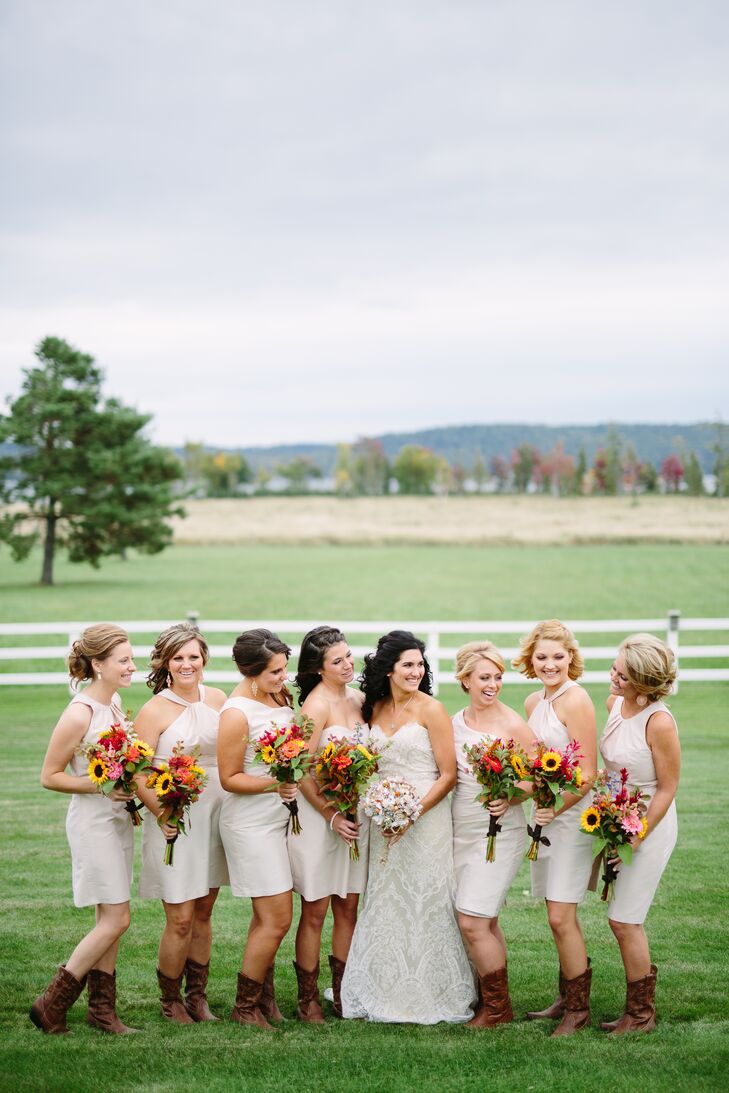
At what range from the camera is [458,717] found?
5512 millimetres

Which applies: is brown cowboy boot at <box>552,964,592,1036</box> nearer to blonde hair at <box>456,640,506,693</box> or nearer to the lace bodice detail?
the lace bodice detail

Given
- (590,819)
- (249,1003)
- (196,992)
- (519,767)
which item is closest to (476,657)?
(519,767)

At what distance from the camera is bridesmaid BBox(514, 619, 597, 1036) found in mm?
5043

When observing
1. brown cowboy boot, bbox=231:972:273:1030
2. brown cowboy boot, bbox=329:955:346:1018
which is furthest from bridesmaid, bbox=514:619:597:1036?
brown cowboy boot, bbox=231:972:273:1030

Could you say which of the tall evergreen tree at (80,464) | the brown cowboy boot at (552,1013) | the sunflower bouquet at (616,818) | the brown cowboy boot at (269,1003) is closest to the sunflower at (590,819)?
the sunflower bouquet at (616,818)

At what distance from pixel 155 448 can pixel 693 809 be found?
38.1 m

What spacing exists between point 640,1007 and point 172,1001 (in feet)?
7.21

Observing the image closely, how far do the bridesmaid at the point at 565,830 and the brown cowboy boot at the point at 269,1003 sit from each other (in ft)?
4.05

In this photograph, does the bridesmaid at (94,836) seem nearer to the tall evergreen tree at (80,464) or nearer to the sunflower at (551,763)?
the sunflower at (551,763)

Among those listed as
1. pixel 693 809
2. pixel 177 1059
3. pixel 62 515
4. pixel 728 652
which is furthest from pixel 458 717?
pixel 62 515

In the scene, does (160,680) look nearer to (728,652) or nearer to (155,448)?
(728,652)

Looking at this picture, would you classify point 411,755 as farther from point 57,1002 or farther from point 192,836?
point 57,1002

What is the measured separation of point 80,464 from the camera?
4400 centimetres

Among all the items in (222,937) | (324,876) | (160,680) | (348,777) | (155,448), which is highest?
(155,448)
